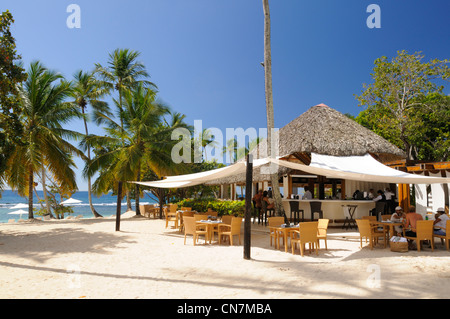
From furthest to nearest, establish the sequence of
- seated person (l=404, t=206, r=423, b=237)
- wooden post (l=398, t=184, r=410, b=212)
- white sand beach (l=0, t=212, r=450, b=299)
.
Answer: wooden post (l=398, t=184, r=410, b=212), seated person (l=404, t=206, r=423, b=237), white sand beach (l=0, t=212, r=450, b=299)

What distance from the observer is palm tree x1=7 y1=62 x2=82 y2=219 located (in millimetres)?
13008

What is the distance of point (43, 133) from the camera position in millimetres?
13539

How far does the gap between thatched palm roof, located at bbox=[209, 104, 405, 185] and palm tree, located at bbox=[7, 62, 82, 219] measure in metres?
7.93

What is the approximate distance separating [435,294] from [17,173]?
1415 centimetres

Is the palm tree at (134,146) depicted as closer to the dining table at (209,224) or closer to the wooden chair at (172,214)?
the wooden chair at (172,214)

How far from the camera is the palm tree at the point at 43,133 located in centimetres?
1301

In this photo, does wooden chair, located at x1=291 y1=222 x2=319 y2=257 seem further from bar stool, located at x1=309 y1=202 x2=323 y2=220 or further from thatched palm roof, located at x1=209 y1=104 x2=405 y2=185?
thatched palm roof, located at x1=209 y1=104 x2=405 y2=185

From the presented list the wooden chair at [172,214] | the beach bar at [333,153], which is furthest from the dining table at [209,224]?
the beach bar at [333,153]

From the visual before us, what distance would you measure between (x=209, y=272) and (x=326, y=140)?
27.2 feet

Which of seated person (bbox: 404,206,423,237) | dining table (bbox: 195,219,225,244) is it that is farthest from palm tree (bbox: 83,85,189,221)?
seated person (bbox: 404,206,423,237)

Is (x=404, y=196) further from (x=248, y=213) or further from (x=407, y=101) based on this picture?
(x=407, y=101)
